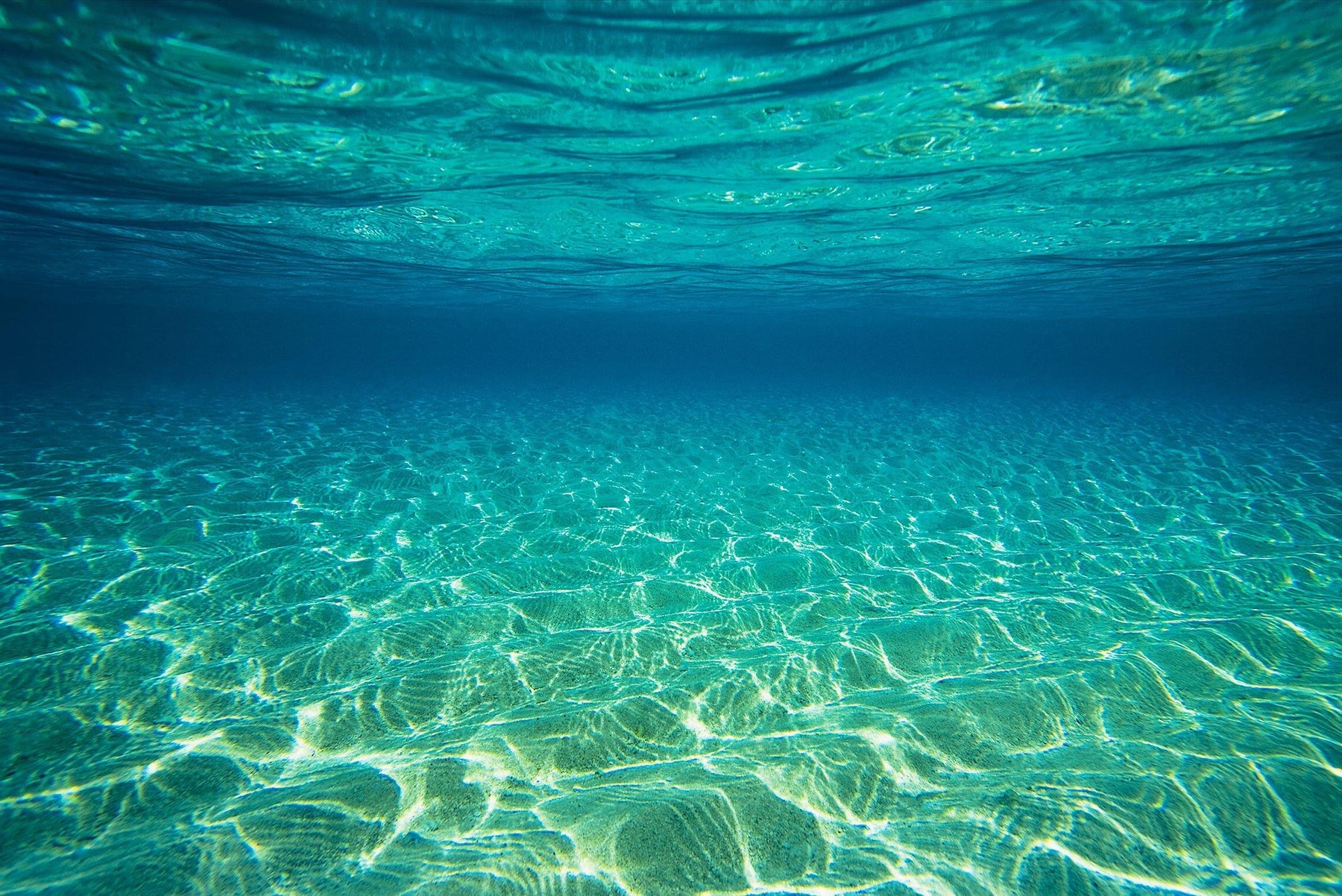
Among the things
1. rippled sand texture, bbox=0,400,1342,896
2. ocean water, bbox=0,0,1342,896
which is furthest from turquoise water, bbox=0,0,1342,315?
rippled sand texture, bbox=0,400,1342,896

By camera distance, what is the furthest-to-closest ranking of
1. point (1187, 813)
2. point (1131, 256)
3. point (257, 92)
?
point (1131, 256) → point (257, 92) → point (1187, 813)

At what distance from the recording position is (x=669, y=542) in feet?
31.1

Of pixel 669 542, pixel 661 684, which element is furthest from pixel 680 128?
pixel 661 684

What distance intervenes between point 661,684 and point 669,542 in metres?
3.94

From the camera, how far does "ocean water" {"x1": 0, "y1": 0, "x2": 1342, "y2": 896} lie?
3643mm

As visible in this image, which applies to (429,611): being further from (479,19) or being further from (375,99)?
(375,99)

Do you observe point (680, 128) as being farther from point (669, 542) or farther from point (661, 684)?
point (661, 684)

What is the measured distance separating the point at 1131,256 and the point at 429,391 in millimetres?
33319

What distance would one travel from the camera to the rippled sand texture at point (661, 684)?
135 inches

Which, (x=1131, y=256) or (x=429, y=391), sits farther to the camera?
(x=429, y=391)

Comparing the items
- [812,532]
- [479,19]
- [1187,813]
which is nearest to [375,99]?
[479,19]

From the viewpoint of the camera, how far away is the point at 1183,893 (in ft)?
10.2

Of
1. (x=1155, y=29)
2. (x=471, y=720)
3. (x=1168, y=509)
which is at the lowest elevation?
(x=471, y=720)

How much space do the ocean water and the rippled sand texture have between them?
1.7 inches
